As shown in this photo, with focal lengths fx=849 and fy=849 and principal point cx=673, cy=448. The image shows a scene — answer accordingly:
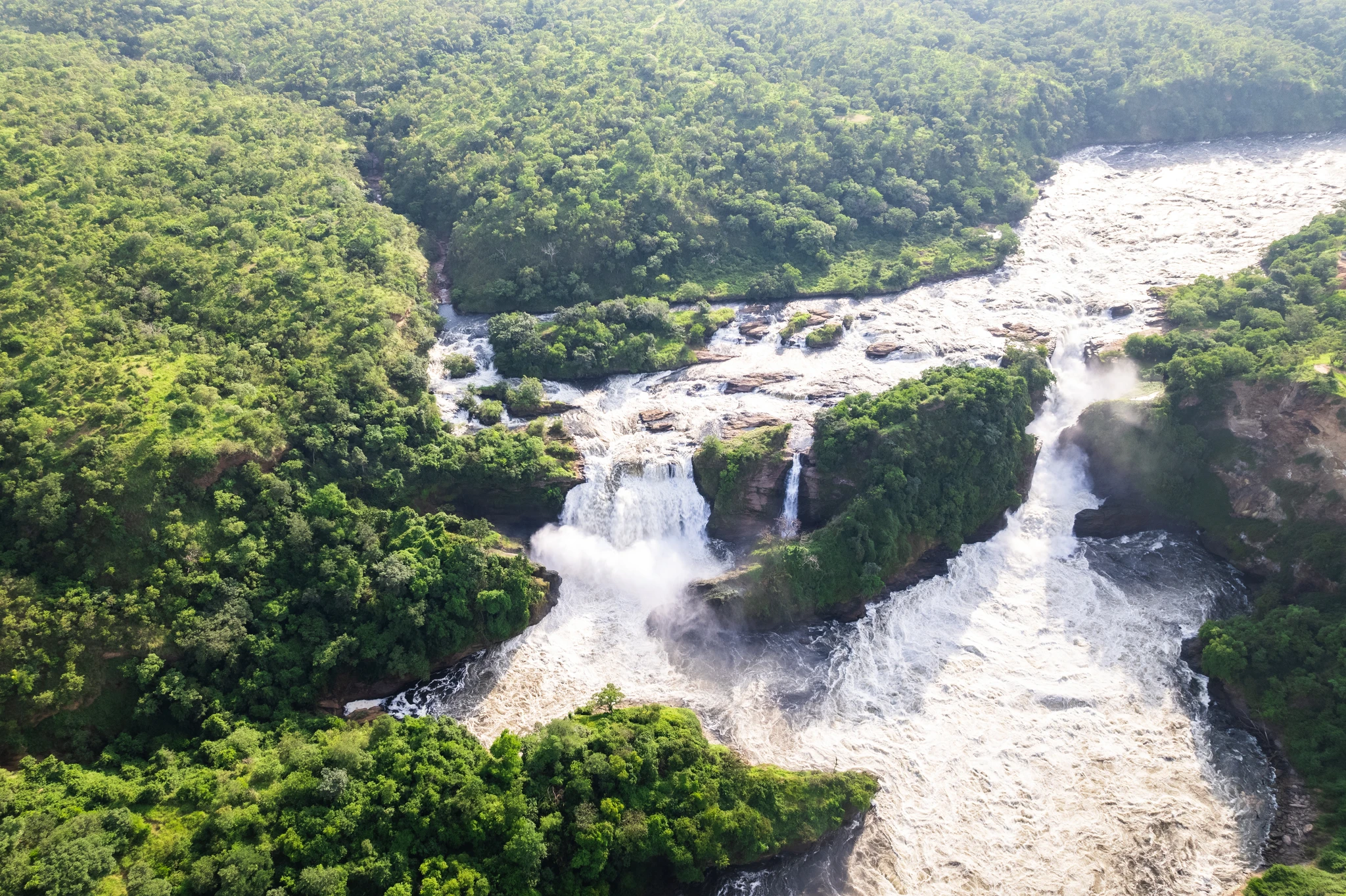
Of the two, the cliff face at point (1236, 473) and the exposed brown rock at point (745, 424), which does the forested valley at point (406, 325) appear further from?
the exposed brown rock at point (745, 424)

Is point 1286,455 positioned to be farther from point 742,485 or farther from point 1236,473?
point 742,485

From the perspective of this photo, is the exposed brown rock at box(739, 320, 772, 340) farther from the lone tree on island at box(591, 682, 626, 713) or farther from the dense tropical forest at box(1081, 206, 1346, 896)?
the lone tree on island at box(591, 682, 626, 713)

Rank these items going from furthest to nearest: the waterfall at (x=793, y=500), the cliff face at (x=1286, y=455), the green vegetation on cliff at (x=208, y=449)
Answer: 1. the waterfall at (x=793, y=500)
2. the cliff face at (x=1286, y=455)
3. the green vegetation on cliff at (x=208, y=449)

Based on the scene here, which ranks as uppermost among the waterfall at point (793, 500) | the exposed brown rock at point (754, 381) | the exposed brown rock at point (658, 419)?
the exposed brown rock at point (754, 381)

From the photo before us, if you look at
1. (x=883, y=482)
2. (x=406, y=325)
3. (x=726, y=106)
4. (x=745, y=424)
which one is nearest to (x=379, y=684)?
(x=406, y=325)

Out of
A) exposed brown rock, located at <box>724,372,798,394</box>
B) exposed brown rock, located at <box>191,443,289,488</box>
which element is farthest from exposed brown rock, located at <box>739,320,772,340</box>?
exposed brown rock, located at <box>191,443,289,488</box>

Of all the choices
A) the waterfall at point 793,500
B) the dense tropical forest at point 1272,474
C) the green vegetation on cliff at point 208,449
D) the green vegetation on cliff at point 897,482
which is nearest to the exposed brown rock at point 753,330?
the green vegetation on cliff at point 897,482
